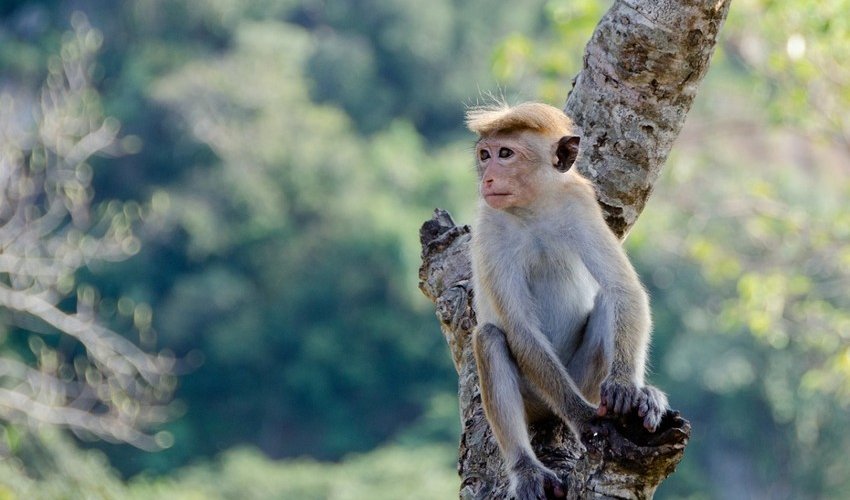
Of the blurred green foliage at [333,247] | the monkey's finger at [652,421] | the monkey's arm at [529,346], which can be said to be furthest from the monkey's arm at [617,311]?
the blurred green foliage at [333,247]

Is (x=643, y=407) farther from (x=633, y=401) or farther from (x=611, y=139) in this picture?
(x=611, y=139)

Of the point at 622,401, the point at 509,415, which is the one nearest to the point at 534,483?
the point at 509,415

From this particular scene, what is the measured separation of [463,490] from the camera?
5934mm

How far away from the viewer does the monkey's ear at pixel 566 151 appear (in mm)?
6801

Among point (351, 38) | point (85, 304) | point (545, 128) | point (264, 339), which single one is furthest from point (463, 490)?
point (351, 38)

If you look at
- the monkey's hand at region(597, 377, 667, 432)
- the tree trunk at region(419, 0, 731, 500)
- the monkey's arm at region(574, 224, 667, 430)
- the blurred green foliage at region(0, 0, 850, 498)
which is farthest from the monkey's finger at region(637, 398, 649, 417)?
the blurred green foliage at region(0, 0, 850, 498)

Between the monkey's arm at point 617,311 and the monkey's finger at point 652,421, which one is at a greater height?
the monkey's arm at point 617,311

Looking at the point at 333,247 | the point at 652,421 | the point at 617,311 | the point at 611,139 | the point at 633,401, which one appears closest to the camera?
the point at 652,421

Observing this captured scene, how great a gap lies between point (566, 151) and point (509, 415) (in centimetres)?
136

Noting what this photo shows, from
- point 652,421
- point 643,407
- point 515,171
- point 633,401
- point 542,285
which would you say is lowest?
point 652,421

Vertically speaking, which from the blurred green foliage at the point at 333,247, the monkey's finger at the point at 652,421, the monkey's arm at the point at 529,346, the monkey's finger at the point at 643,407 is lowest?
the monkey's finger at the point at 652,421

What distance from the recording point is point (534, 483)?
591cm

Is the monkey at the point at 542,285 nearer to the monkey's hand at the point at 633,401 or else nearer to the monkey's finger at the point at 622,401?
the monkey's hand at the point at 633,401

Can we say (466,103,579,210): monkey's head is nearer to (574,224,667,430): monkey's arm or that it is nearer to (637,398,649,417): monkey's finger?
(574,224,667,430): monkey's arm
